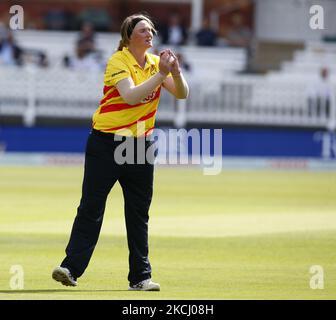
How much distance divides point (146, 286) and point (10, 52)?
74.6ft

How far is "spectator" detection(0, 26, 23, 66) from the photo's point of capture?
31.0 meters

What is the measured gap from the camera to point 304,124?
30.7 m

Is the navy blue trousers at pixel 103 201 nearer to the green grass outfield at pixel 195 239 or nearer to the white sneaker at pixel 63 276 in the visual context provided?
the white sneaker at pixel 63 276

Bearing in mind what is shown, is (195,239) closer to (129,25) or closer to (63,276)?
(63,276)

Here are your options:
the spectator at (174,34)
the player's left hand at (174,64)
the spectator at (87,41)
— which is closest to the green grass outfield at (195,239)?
the player's left hand at (174,64)

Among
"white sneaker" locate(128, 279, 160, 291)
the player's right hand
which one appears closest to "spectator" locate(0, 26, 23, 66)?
"white sneaker" locate(128, 279, 160, 291)

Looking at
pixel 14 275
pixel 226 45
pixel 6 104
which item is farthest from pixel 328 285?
pixel 226 45

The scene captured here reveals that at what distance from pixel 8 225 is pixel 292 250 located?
153 inches

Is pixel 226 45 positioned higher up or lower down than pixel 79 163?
higher up

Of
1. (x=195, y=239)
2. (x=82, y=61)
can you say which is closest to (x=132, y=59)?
(x=195, y=239)

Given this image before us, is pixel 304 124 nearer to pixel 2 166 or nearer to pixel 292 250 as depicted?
pixel 2 166

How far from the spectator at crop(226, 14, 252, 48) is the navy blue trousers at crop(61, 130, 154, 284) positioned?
2830 cm

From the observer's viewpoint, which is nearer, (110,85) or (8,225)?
(110,85)

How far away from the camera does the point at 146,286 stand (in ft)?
30.2
